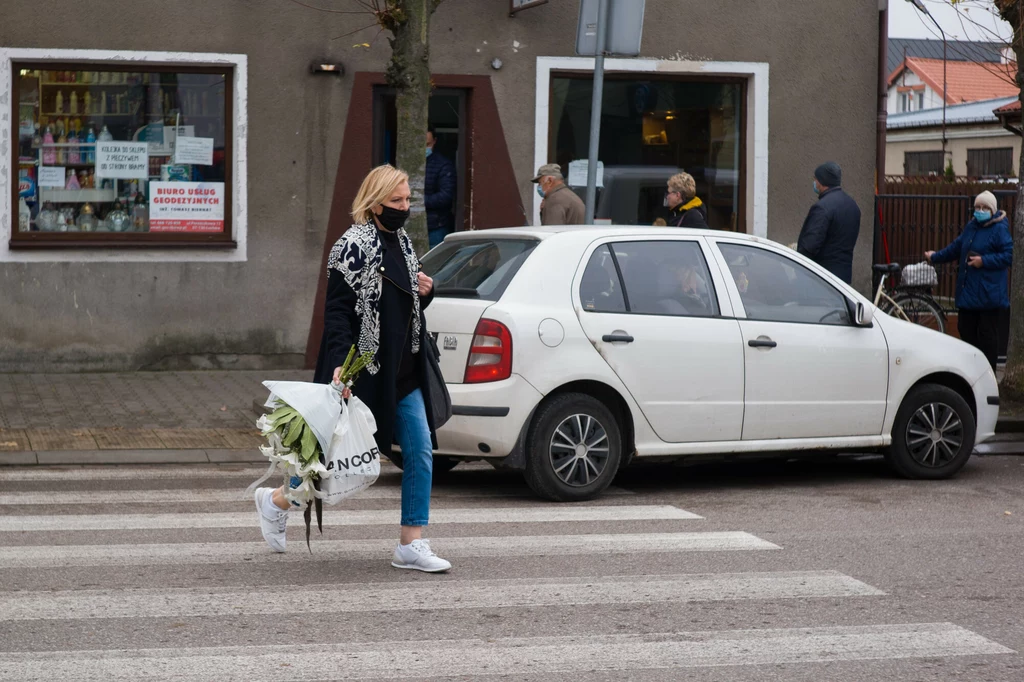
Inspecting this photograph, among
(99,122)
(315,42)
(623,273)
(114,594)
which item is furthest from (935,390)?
(99,122)

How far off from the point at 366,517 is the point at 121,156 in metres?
7.08

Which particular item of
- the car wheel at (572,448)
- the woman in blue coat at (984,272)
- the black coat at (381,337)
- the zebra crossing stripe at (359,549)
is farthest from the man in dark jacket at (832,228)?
the black coat at (381,337)

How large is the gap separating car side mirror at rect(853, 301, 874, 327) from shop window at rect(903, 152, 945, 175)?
3834cm

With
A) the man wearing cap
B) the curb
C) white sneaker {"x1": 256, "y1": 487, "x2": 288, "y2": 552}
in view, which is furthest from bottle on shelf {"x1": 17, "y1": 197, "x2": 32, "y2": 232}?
white sneaker {"x1": 256, "y1": 487, "x2": 288, "y2": 552}

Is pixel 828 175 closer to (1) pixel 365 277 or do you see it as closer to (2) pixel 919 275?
(2) pixel 919 275

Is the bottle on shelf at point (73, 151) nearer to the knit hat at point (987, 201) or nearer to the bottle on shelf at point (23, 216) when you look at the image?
the bottle on shelf at point (23, 216)

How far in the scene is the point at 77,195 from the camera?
1357 cm

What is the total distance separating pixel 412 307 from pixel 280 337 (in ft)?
25.6

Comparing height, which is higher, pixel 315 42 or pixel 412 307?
pixel 315 42

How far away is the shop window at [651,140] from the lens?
1466cm

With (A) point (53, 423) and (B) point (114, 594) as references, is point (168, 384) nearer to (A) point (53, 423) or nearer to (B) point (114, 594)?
(A) point (53, 423)

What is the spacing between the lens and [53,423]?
10539 millimetres

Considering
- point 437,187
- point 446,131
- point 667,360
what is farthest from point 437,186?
point 667,360

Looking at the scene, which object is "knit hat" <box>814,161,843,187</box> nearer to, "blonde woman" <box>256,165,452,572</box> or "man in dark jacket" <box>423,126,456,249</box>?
"man in dark jacket" <box>423,126,456,249</box>
